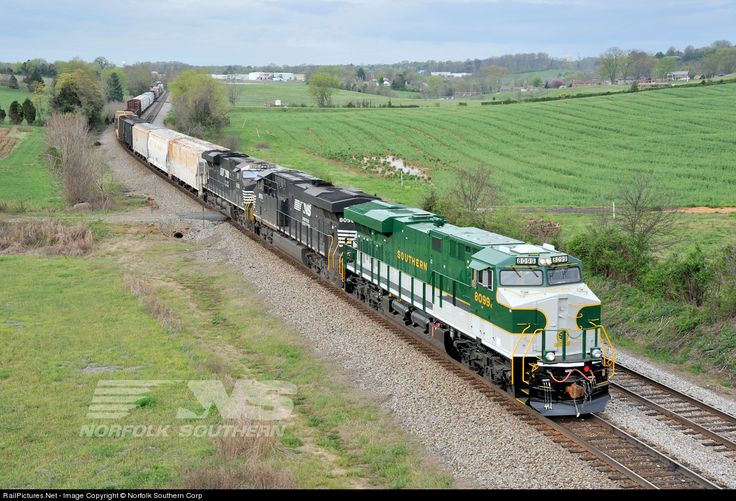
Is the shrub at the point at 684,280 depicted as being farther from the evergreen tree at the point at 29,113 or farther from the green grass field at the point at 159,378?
the evergreen tree at the point at 29,113

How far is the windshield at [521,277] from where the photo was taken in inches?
591

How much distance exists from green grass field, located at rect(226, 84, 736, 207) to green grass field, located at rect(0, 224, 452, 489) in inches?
1035

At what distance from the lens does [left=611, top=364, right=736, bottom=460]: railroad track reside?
13.9 metres

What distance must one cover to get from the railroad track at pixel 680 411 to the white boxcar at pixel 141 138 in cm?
4852

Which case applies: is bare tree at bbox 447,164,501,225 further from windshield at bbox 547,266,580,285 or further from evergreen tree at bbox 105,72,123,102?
evergreen tree at bbox 105,72,123,102

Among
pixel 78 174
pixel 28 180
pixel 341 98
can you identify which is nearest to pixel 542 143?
pixel 28 180

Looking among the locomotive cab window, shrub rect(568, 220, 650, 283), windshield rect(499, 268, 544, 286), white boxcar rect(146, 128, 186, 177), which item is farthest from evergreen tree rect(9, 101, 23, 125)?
windshield rect(499, 268, 544, 286)

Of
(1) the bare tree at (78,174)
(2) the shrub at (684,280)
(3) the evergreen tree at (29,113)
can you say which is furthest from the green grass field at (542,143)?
(2) the shrub at (684,280)

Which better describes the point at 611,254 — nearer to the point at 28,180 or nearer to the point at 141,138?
the point at 141,138

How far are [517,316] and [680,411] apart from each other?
422cm

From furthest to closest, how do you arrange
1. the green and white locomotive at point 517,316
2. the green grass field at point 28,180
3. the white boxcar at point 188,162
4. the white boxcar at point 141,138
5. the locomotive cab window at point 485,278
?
the white boxcar at point 141,138
the green grass field at point 28,180
the white boxcar at point 188,162
the locomotive cab window at point 485,278
the green and white locomotive at point 517,316

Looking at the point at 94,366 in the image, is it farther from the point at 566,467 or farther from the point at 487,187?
the point at 487,187

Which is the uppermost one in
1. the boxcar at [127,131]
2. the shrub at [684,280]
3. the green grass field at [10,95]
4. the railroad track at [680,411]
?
the green grass field at [10,95]

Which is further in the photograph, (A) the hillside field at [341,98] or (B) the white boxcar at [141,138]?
(A) the hillside field at [341,98]
